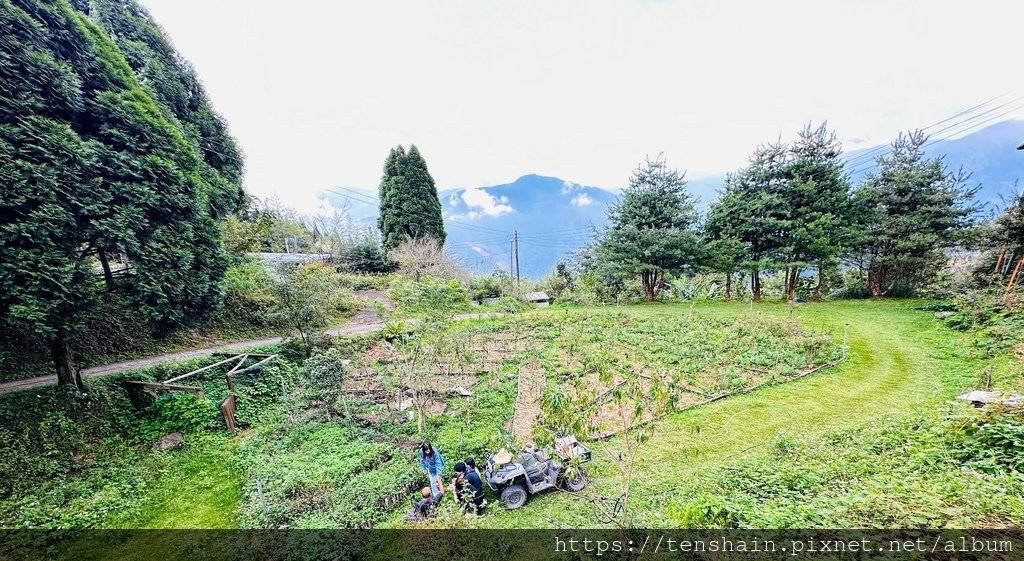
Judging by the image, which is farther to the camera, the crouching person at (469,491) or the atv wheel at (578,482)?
the atv wheel at (578,482)

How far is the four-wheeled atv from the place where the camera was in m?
5.37

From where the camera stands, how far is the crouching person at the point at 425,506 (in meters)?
5.24

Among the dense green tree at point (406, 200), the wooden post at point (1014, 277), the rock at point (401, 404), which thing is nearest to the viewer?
the rock at point (401, 404)

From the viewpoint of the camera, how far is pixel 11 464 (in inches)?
240

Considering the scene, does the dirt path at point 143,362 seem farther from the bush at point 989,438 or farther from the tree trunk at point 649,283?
the bush at point 989,438

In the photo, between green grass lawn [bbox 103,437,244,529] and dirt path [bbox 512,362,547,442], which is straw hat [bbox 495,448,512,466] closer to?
dirt path [bbox 512,362,547,442]

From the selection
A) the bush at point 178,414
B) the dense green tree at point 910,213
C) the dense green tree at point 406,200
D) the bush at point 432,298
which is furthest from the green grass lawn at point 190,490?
the dense green tree at point 910,213

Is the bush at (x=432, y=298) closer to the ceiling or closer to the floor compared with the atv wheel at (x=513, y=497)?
closer to the ceiling

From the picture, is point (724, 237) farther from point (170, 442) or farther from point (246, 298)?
point (246, 298)

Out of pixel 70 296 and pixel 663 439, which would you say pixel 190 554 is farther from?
pixel 663 439

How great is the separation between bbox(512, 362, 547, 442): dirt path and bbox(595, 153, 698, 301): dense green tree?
9.65 m

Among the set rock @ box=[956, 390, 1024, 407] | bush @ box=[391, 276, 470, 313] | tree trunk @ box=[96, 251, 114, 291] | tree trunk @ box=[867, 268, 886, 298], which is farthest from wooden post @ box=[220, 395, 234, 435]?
tree trunk @ box=[867, 268, 886, 298]

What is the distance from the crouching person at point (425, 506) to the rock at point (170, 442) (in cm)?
651

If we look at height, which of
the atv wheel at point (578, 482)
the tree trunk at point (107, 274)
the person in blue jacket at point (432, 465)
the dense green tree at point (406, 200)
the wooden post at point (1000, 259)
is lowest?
the atv wheel at point (578, 482)
